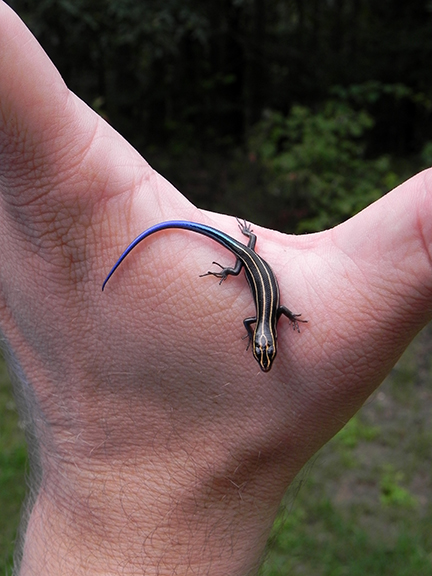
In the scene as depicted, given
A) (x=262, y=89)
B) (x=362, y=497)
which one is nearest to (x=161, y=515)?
(x=362, y=497)

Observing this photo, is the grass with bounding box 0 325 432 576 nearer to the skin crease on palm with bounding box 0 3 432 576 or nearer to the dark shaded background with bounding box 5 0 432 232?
the skin crease on palm with bounding box 0 3 432 576

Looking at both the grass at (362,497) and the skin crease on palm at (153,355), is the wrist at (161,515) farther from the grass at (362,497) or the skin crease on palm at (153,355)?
the grass at (362,497)

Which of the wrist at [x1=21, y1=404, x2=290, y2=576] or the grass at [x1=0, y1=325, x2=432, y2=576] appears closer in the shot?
the wrist at [x1=21, y1=404, x2=290, y2=576]

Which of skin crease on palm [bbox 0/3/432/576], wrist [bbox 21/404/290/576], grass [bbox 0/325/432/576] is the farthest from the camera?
grass [bbox 0/325/432/576]

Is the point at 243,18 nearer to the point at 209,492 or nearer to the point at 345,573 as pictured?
the point at 345,573

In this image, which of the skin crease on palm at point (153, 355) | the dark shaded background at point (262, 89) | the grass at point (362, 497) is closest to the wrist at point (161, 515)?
the skin crease on palm at point (153, 355)

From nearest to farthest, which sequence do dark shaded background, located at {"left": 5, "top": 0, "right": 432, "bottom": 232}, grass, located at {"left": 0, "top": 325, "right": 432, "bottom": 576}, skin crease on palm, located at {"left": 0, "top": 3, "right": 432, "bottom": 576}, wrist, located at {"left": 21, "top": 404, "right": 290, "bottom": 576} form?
1. skin crease on palm, located at {"left": 0, "top": 3, "right": 432, "bottom": 576}
2. wrist, located at {"left": 21, "top": 404, "right": 290, "bottom": 576}
3. grass, located at {"left": 0, "top": 325, "right": 432, "bottom": 576}
4. dark shaded background, located at {"left": 5, "top": 0, "right": 432, "bottom": 232}

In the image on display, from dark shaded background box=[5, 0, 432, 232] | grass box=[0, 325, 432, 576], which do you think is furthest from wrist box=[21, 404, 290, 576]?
dark shaded background box=[5, 0, 432, 232]

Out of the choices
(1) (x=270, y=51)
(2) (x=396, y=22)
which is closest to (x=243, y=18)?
(1) (x=270, y=51)
